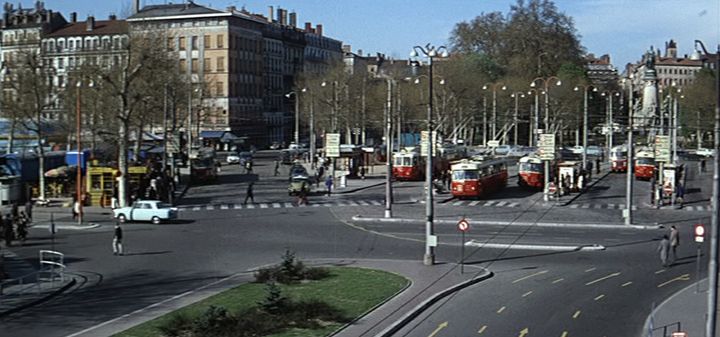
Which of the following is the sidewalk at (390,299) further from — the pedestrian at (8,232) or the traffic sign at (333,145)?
the traffic sign at (333,145)

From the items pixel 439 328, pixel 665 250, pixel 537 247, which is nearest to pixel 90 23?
pixel 537 247

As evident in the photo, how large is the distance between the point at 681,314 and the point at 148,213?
31.4 meters

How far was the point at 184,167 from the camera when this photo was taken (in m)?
89.2

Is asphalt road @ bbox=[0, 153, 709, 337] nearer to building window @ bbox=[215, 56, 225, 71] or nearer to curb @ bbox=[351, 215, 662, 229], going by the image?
curb @ bbox=[351, 215, 662, 229]

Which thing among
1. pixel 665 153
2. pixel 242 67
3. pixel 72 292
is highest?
pixel 242 67

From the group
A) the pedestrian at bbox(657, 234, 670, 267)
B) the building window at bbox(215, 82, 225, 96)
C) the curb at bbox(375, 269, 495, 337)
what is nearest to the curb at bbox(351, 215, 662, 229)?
the pedestrian at bbox(657, 234, 670, 267)

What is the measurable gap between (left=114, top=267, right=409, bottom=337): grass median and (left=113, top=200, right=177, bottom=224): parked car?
19.1 metres

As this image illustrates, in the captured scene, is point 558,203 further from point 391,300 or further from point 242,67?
point 242,67

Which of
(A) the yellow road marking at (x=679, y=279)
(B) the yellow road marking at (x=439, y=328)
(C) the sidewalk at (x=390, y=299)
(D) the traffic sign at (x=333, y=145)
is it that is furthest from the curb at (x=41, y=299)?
(D) the traffic sign at (x=333, y=145)

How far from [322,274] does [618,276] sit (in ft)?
34.7

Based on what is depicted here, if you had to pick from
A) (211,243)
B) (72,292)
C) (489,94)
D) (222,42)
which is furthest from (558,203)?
(222,42)

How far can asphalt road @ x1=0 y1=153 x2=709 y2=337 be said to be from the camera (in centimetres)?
2694

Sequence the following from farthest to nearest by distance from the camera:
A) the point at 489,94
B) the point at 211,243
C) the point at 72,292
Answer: the point at 489,94
the point at 211,243
the point at 72,292

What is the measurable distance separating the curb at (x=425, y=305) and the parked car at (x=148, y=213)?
2198cm
